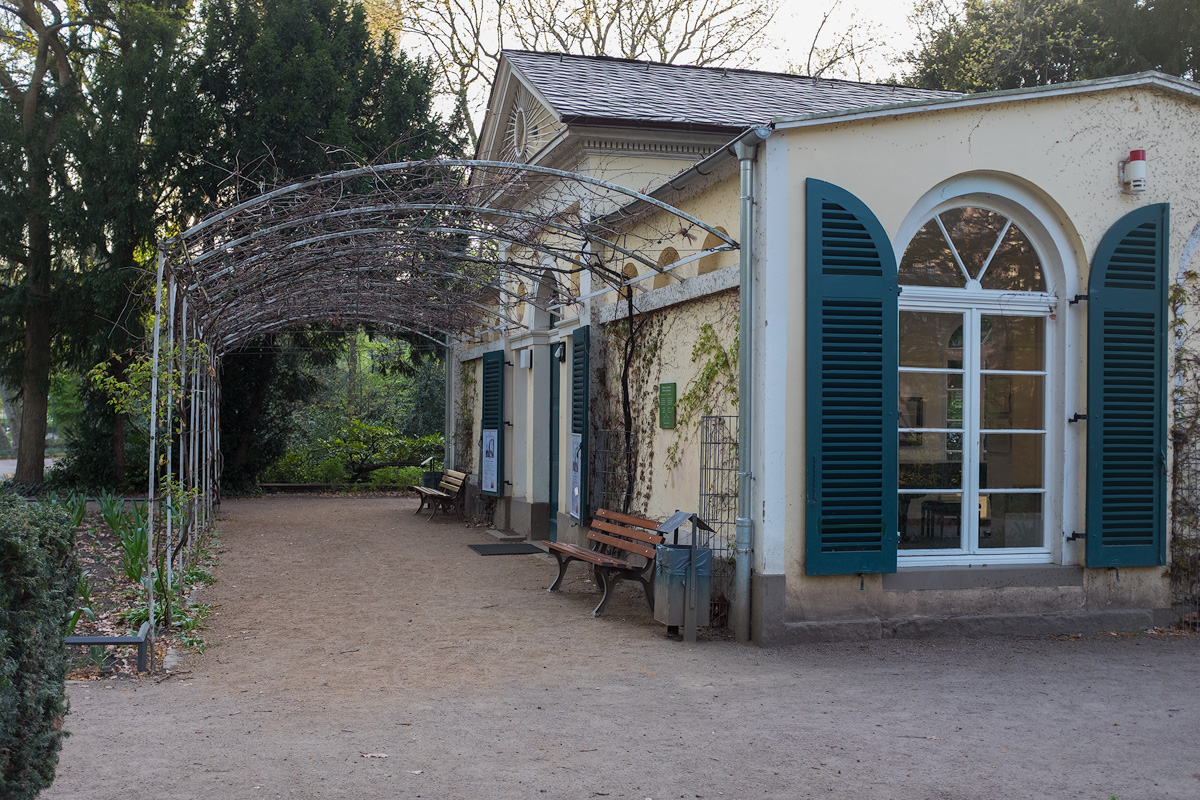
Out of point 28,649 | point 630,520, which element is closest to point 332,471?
point 630,520

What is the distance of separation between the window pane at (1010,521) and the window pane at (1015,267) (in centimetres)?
158

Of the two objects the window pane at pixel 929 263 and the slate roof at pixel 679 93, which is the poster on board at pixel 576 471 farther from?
the window pane at pixel 929 263

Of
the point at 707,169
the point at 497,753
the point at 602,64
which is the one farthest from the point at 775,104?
the point at 497,753

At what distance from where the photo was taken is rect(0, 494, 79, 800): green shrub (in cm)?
295

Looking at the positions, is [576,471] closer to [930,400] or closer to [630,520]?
[630,520]

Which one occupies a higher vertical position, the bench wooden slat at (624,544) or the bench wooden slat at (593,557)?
the bench wooden slat at (624,544)

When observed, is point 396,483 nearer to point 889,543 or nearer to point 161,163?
point 161,163

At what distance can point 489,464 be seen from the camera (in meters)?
14.5

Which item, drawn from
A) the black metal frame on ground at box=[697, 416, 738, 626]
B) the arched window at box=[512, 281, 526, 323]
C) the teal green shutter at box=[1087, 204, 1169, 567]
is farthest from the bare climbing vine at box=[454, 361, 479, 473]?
the teal green shutter at box=[1087, 204, 1169, 567]

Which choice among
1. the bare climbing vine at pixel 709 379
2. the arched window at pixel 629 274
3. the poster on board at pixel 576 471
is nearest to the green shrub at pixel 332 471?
the poster on board at pixel 576 471

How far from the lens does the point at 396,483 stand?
21406 millimetres

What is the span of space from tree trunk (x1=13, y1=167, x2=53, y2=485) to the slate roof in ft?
30.3

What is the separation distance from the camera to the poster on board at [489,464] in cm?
1430

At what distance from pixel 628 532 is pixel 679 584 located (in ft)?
5.00
